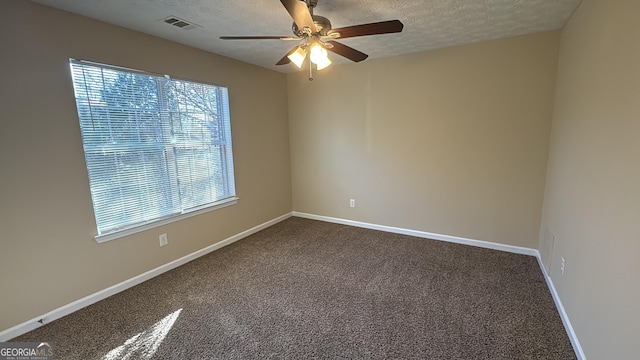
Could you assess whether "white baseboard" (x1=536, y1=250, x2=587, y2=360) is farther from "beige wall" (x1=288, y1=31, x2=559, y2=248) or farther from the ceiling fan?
the ceiling fan

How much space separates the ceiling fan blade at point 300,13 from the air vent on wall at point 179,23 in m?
1.22

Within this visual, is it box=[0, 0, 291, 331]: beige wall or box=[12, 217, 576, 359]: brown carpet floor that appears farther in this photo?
box=[0, 0, 291, 331]: beige wall

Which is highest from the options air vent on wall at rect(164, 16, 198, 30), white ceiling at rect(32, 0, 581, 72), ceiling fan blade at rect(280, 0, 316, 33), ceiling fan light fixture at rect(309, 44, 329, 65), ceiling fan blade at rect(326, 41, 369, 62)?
air vent on wall at rect(164, 16, 198, 30)

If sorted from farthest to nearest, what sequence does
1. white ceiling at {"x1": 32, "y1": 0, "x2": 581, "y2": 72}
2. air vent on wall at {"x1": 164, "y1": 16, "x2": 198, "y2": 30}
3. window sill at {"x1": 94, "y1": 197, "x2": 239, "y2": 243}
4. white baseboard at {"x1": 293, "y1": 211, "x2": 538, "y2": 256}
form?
white baseboard at {"x1": 293, "y1": 211, "x2": 538, "y2": 256}
window sill at {"x1": 94, "y1": 197, "x2": 239, "y2": 243}
air vent on wall at {"x1": 164, "y1": 16, "x2": 198, "y2": 30}
white ceiling at {"x1": 32, "y1": 0, "x2": 581, "y2": 72}

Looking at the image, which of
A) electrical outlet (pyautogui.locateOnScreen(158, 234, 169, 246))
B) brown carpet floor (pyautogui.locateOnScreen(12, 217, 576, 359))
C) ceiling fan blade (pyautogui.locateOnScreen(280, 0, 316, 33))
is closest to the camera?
ceiling fan blade (pyautogui.locateOnScreen(280, 0, 316, 33))

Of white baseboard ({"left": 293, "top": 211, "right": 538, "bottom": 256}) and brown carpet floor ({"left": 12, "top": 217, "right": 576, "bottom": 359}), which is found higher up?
white baseboard ({"left": 293, "top": 211, "right": 538, "bottom": 256})

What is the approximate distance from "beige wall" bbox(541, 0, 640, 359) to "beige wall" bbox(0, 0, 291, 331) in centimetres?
347

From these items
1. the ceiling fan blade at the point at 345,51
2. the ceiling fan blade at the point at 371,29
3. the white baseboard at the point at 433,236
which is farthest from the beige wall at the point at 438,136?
the ceiling fan blade at the point at 371,29

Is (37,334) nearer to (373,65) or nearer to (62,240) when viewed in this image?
(62,240)

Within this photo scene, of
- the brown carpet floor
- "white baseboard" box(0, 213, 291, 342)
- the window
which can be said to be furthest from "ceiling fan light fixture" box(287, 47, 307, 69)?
"white baseboard" box(0, 213, 291, 342)

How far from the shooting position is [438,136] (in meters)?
3.36

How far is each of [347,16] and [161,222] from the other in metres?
2.70

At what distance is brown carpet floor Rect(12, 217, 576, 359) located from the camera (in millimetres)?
1808

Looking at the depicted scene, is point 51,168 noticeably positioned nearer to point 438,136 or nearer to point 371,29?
point 371,29
